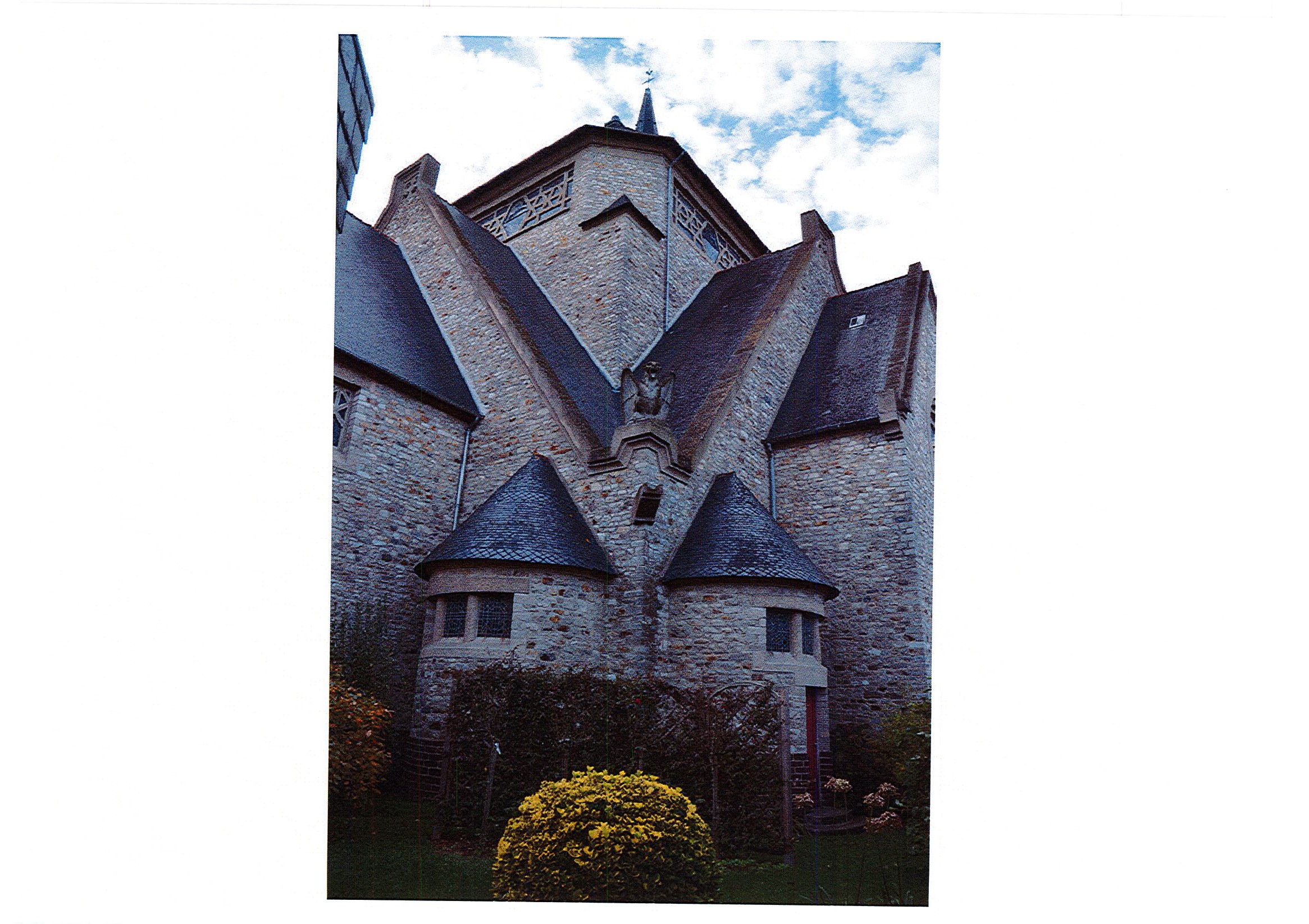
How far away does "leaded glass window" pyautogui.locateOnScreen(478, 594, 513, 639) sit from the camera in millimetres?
7555

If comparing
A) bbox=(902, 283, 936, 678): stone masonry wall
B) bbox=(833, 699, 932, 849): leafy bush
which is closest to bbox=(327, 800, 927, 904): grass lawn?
bbox=(833, 699, 932, 849): leafy bush

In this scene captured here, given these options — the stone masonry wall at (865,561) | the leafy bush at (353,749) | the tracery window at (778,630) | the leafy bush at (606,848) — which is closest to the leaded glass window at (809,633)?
the tracery window at (778,630)

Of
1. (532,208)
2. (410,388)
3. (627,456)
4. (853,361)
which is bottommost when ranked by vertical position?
(627,456)

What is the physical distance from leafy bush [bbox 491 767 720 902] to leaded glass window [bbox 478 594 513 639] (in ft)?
8.51

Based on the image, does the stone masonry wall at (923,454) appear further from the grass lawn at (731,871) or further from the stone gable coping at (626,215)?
the stone gable coping at (626,215)

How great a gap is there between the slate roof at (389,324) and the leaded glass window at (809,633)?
481 cm

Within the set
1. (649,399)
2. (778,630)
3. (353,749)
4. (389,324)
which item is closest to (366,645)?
(353,749)

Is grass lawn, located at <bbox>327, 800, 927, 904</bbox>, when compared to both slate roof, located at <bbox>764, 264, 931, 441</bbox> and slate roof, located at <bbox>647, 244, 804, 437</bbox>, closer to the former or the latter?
slate roof, located at <bbox>647, 244, 804, 437</bbox>

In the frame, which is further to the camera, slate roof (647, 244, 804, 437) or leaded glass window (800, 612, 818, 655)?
slate roof (647, 244, 804, 437)

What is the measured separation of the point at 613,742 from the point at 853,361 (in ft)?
22.5

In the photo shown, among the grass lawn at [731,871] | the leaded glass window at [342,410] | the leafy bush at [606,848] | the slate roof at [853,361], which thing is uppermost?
the slate roof at [853,361]

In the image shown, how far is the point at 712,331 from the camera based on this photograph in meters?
11.4

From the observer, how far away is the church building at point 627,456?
25.5 feet

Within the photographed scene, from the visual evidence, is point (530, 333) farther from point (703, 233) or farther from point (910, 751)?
point (910, 751)
